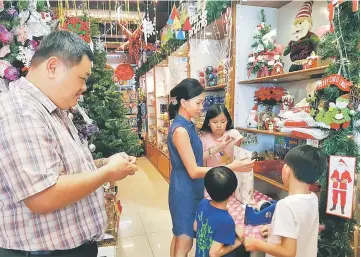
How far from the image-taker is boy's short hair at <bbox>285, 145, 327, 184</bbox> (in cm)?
130

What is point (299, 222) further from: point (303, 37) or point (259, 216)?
point (303, 37)

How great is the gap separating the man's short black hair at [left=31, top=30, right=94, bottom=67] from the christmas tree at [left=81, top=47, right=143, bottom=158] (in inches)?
67.9

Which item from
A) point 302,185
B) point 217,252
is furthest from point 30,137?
point 302,185

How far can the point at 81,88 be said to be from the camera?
1075mm

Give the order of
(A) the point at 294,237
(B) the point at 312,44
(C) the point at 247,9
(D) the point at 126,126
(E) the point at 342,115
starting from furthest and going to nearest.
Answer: (D) the point at 126,126
(C) the point at 247,9
(B) the point at 312,44
(E) the point at 342,115
(A) the point at 294,237

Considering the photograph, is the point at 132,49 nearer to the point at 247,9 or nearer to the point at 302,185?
the point at 247,9

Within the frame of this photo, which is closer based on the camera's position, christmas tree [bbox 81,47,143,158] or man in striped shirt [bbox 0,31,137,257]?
man in striped shirt [bbox 0,31,137,257]

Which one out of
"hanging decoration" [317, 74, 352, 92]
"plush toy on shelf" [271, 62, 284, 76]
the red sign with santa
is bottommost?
the red sign with santa

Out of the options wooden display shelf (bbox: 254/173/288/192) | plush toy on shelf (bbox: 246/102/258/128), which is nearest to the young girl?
plush toy on shelf (bbox: 246/102/258/128)

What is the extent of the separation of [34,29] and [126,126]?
1.19m

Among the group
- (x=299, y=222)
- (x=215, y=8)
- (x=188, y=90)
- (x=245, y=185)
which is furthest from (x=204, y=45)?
(x=299, y=222)

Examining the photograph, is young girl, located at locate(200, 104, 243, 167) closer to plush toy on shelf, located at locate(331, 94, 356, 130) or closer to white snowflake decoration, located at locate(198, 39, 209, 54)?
white snowflake decoration, located at locate(198, 39, 209, 54)

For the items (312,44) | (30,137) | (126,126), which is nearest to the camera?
(30,137)

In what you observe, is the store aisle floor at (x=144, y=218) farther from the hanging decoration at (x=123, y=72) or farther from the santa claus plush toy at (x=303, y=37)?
the santa claus plush toy at (x=303, y=37)
